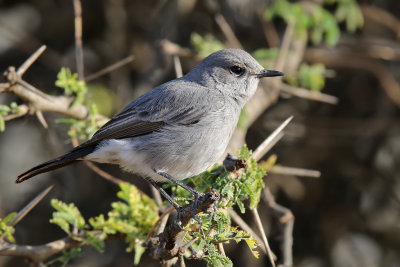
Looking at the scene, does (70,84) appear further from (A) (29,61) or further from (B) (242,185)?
(B) (242,185)

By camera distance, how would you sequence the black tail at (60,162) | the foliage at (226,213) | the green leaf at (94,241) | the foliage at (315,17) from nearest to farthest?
the foliage at (226,213)
the green leaf at (94,241)
the black tail at (60,162)
the foliage at (315,17)

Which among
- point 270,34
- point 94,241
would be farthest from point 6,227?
point 270,34

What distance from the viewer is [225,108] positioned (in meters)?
4.01

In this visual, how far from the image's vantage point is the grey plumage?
370cm

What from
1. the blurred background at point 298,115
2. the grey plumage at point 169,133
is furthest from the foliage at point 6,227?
the blurred background at point 298,115

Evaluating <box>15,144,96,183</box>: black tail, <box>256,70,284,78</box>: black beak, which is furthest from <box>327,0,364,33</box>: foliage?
<box>15,144,96,183</box>: black tail

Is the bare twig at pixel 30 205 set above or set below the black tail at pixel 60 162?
above

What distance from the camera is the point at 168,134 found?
3.87 m

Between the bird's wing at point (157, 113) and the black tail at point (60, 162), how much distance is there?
25 cm

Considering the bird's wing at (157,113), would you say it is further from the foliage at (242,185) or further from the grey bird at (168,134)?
the foliage at (242,185)

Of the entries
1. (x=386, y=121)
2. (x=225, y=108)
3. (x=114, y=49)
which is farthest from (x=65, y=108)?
(x=386, y=121)

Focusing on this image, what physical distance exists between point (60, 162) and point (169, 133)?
83 cm

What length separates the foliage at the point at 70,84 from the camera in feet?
12.2

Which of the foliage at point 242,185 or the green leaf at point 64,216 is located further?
the green leaf at point 64,216
